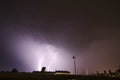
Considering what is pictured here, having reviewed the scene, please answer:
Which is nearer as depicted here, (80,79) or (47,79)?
(47,79)

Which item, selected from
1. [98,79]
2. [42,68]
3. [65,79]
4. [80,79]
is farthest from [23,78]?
[42,68]

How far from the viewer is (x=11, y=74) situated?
6525 centimetres

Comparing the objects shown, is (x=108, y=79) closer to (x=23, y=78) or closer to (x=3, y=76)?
(x=23, y=78)

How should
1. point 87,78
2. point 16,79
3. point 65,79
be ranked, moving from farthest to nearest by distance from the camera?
point 87,78 < point 65,79 < point 16,79

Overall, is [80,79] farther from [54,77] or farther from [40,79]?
[40,79]

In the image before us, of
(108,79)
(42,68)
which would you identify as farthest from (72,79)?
(42,68)

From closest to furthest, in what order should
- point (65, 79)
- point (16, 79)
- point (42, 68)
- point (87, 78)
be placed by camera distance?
1. point (16, 79)
2. point (65, 79)
3. point (87, 78)
4. point (42, 68)

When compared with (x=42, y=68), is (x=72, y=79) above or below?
below

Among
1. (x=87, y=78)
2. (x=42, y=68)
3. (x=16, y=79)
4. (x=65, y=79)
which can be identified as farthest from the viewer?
(x=42, y=68)

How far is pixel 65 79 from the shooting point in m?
63.8

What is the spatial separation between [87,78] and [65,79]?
313 inches

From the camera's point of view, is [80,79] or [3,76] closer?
[3,76]

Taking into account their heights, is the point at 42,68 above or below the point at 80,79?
above

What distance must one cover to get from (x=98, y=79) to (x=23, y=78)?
913 inches
